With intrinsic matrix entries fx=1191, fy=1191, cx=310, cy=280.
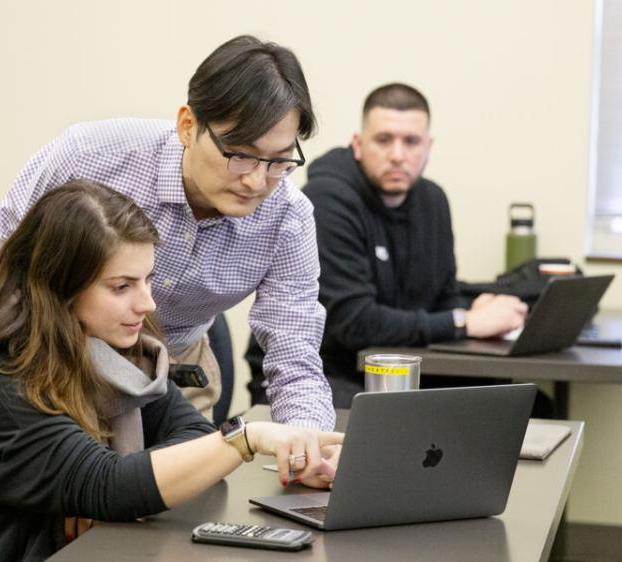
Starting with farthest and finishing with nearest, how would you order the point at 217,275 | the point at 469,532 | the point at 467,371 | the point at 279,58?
the point at 467,371
the point at 217,275
the point at 279,58
the point at 469,532

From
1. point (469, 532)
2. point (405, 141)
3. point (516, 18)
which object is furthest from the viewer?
point (516, 18)

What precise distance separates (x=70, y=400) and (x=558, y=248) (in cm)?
267

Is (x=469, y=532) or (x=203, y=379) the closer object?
(x=469, y=532)

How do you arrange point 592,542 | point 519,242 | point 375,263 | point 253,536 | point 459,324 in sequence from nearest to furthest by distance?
point 253,536 < point 459,324 < point 375,263 < point 592,542 < point 519,242

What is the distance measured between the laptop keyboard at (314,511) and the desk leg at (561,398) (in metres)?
1.95

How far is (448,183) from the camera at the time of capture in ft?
13.3

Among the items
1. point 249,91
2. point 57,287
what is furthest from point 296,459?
point 249,91

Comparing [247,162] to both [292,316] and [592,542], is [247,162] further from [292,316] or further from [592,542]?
[592,542]

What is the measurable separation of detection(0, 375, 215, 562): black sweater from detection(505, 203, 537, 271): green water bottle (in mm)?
2505

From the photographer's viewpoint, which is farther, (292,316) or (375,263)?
(375,263)

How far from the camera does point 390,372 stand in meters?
1.82

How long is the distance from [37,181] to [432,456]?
928mm

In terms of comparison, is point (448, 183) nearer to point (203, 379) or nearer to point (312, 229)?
point (312, 229)

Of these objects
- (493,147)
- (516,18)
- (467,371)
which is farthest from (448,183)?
(467,371)
